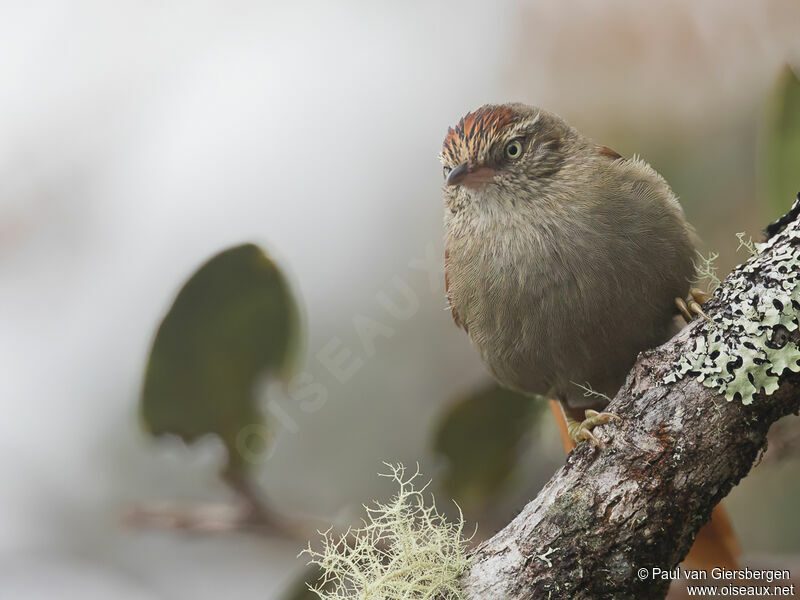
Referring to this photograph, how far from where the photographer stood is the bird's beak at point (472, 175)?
196 centimetres

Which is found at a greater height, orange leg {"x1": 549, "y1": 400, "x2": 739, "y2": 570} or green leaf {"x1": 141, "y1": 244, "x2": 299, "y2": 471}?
green leaf {"x1": 141, "y1": 244, "x2": 299, "y2": 471}

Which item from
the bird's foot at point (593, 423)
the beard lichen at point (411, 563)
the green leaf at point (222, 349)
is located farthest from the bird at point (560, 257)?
the green leaf at point (222, 349)

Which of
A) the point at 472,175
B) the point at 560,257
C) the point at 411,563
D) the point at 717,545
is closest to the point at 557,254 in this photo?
the point at 560,257

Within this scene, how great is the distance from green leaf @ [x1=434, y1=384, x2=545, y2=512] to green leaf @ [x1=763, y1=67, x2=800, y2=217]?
0.97 m

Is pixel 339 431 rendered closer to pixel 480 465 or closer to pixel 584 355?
pixel 480 465

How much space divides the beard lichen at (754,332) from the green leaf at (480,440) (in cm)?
107

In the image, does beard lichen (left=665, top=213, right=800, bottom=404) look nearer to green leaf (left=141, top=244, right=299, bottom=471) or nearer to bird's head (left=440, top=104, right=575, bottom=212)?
bird's head (left=440, top=104, right=575, bottom=212)

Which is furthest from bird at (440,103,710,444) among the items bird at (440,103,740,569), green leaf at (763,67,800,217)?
green leaf at (763,67,800,217)

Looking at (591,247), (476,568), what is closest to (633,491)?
(476,568)

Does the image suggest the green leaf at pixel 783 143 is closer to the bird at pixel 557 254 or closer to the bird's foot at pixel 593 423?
the bird at pixel 557 254

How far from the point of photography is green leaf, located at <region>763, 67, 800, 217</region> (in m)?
1.95

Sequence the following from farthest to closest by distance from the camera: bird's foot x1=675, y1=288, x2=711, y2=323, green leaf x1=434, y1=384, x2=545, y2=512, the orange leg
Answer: green leaf x1=434, y1=384, x2=545, y2=512, the orange leg, bird's foot x1=675, y1=288, x2=711, y2=323

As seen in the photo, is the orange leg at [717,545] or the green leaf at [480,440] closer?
the orange leg at [717,545]

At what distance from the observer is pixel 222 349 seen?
226 cm
